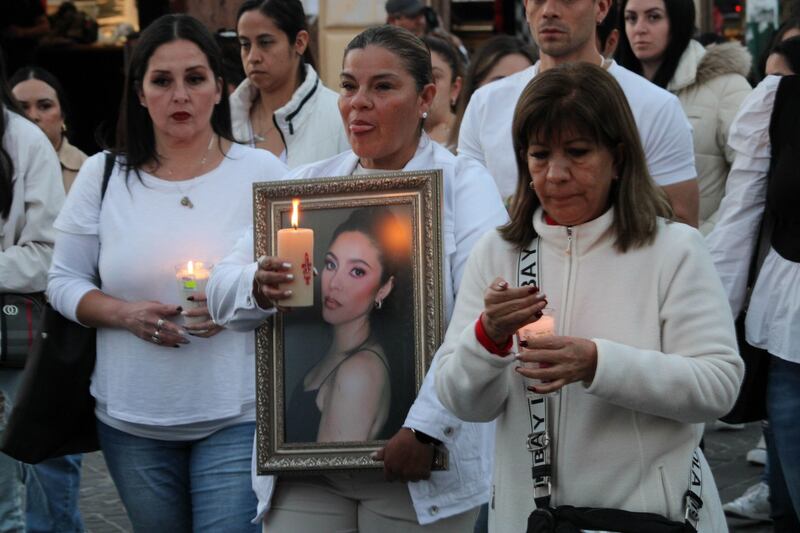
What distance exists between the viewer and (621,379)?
3.21 m

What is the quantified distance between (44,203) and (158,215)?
1374 mm

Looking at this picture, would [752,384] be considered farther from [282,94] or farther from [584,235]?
[282,94]

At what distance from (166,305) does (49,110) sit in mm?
4969

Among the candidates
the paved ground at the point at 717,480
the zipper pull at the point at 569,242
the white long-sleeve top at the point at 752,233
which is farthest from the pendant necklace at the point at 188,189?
the paved ground at the point at 717,480

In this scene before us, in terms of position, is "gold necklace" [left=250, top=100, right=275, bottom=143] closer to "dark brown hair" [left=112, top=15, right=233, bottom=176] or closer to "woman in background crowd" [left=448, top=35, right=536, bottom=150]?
"woman in background crowd" [left=448, top=35, right=536, bottom=150]

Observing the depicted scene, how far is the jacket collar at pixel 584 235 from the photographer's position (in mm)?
3445

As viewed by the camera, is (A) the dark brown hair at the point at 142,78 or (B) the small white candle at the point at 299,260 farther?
(A) the dark brown hair at the point at 142,78

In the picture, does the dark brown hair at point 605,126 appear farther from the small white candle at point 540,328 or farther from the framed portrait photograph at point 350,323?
the framed portrait photograph at point 350,323

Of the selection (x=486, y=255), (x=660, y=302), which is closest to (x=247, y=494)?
(x=486, y=255)

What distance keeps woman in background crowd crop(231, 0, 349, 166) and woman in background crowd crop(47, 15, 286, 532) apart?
1458 mm

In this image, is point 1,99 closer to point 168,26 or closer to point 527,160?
point 168,26

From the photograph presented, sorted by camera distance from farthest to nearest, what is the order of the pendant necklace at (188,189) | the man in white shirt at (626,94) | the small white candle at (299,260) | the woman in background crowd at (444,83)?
the woman in background crowd at (444,83)
the man in white shirt at (626,94)
the pendant necklace at (188,189)
the small white candle at (299,260)

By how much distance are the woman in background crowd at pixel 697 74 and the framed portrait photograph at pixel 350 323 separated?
Result: 12.6ft

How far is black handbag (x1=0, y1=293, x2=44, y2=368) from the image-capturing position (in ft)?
18.8
